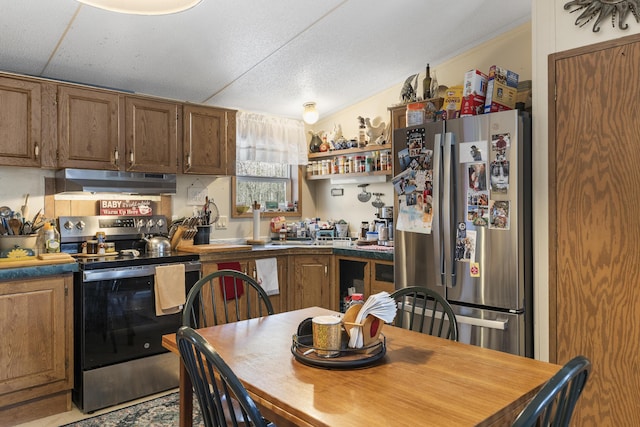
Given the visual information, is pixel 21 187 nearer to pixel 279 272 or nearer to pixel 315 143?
pixel 279 272

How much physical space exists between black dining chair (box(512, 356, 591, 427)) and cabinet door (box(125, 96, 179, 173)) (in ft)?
9.98

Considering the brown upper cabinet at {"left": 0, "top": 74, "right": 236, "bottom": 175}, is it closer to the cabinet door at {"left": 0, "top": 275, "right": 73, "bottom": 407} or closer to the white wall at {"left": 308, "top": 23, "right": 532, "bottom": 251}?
the cabinet door at {"left": 0, "top": 275, "right": 73, "bottom": 407}

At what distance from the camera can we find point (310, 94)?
4141 mm

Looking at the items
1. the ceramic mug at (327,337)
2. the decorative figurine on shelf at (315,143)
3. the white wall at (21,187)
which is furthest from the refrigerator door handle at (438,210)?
the white wall at (21,187)

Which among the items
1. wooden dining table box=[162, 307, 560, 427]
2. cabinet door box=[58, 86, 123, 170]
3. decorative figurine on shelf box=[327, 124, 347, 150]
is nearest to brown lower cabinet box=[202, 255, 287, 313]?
cabinet door box=[58, 86, 123, 170]

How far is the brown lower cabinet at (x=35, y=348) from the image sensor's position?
2.59m

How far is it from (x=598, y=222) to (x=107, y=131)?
9.98ft

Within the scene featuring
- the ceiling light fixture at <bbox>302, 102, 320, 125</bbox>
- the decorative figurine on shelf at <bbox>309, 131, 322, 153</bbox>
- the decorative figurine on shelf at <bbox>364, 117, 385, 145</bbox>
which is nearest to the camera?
the decorative figurine on shelf at <bbox>364, 117, 385, 145</bbox>

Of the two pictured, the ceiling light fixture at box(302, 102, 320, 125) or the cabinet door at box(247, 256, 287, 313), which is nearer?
the cabinet door at box(247, 256, 287, 313)

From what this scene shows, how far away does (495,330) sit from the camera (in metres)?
2.51

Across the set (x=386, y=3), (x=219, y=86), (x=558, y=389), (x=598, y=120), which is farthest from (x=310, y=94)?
(x=558, y=389)

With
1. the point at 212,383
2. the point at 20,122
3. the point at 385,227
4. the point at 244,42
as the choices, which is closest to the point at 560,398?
the point at 212,383

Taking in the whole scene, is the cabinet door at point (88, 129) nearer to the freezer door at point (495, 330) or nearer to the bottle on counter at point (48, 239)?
the bottle on counter at point (48, 239)

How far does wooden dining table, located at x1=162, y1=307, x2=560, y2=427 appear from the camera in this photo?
3.44ft
